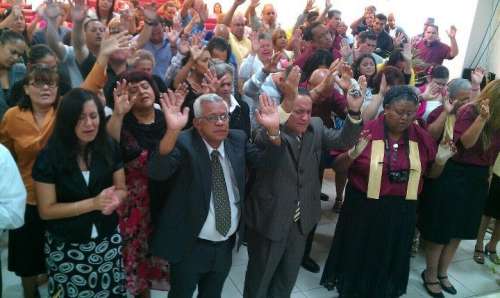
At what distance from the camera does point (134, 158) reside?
232 centimetres

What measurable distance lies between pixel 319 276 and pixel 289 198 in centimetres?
130

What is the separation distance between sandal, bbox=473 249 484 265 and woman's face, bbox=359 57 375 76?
187 centimetres

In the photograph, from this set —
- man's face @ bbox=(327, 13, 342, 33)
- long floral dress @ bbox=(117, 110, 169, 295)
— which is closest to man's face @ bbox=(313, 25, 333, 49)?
man's face @ bbox=(327, 13, 342, 33)

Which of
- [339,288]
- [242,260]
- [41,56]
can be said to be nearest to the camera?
[41,56]

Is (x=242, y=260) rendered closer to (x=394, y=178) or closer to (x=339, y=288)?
(x=339, y=288)

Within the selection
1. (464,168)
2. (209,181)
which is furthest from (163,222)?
(464,168)

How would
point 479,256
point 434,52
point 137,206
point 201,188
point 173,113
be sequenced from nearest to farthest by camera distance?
point 173,113 < point 201,188 < point 137,206 < point 479,256 < point 434,52

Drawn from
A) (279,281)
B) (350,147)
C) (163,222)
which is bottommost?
(279,281)

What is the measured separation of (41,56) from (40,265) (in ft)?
4.20

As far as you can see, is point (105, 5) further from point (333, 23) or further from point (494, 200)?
point (494, 200)

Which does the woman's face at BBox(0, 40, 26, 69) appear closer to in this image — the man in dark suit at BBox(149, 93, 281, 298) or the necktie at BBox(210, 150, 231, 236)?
the man in dark suit at BBox(149, 93, 281, 298)

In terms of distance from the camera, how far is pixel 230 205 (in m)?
2.21

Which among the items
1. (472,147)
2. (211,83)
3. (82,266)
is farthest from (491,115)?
(82,266)

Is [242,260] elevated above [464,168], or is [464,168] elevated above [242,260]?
[464,168]
